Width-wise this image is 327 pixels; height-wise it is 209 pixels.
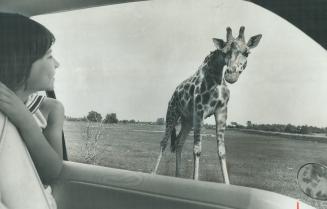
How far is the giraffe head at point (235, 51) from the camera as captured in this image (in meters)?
1.36

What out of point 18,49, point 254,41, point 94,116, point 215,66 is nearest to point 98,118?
point 94,116

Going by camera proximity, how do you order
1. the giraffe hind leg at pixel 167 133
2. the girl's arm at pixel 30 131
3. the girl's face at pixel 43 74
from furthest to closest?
the girl's face at pixel 43 74 < the girl's arm at pixel 30 131 < the giraffe hind leg at pixel 167 133

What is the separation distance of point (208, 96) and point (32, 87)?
2.48ft

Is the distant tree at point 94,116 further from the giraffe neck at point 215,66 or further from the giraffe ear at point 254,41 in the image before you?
the giraffe ear at point 254,41

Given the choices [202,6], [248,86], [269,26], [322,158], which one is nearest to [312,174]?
[322,158]

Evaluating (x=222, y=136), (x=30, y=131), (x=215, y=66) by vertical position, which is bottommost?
(x=30, y=131)

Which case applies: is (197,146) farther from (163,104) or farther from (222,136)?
(163,104)

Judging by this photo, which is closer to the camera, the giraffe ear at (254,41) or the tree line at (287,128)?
the tree line at (287,128)

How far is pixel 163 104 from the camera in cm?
158

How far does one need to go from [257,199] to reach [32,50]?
3.46 ft

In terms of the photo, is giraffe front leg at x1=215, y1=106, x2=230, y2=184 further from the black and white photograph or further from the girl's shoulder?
the girl's shoulder

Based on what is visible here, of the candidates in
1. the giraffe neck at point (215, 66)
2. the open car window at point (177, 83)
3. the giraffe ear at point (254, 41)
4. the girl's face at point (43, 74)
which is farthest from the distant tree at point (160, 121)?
the girl's face at point (43, 74)

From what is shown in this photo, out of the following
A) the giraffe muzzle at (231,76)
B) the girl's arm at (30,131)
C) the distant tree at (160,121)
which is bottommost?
the girl's arm at (30,131)

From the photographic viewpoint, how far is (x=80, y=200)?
6.24 feet
